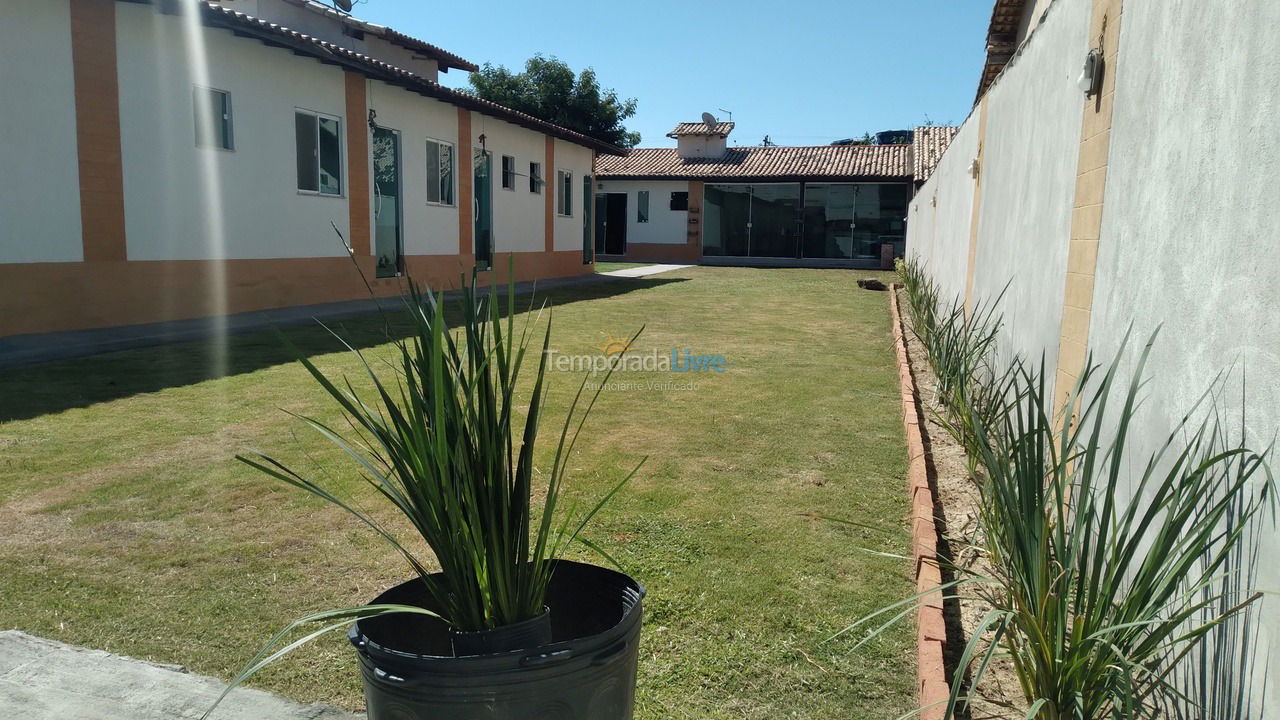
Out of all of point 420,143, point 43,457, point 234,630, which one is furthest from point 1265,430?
point 420,143

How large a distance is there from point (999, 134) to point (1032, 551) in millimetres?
5070

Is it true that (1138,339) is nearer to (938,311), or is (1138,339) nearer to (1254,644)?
(1254,644)

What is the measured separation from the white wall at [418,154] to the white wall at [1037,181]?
35.4 ft

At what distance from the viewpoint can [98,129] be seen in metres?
9.68

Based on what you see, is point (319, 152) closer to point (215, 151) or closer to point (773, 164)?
point (215, 151)

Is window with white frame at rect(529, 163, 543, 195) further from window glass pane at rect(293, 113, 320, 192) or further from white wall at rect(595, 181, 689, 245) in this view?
white wall at rect(595, 181, 689, 245)

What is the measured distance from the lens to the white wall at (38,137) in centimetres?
877

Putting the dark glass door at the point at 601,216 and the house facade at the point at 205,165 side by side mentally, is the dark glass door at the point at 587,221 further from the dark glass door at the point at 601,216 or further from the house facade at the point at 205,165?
the dark glass door at the point at 601,216

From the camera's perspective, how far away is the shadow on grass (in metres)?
6.35

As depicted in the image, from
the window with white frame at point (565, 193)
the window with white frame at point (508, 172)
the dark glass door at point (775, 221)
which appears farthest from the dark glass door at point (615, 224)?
the window with white frame at point (508, 172)

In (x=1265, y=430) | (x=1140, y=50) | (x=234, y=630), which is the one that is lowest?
(x=234, y=630)

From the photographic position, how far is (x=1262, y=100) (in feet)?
6.20

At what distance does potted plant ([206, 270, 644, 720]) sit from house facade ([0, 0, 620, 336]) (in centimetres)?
551

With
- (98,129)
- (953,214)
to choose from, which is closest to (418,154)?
(98,129)
